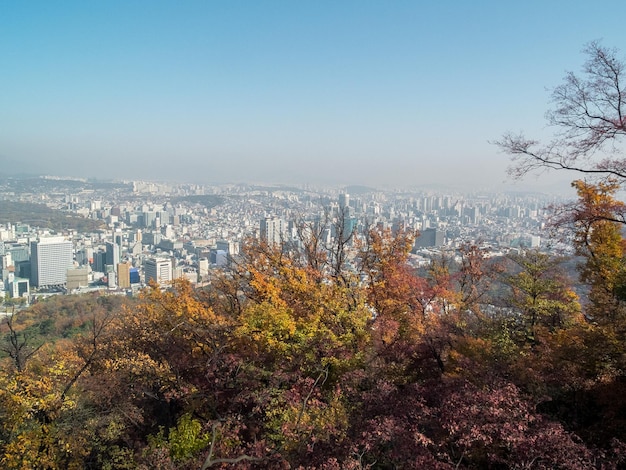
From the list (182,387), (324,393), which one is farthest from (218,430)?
(324,393)

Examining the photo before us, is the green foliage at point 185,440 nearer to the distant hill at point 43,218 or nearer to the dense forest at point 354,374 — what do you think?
the dense forest at point 354,374

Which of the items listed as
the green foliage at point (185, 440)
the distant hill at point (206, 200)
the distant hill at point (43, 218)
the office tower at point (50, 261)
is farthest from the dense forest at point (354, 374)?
the distant hill at point (206, 200)

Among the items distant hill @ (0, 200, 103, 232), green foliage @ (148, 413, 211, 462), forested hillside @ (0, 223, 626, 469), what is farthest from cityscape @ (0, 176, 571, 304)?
green foliage @ (148, 413, 211, 462)

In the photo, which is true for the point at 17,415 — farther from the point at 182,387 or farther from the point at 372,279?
the point at 372,279

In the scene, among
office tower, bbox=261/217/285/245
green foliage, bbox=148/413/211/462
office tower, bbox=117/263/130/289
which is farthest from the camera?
office tower, bbox=117/263/130/289

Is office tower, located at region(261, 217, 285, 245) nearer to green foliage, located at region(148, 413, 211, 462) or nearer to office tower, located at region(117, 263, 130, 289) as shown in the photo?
green foliage, located at region(148, 413, 211, 462)

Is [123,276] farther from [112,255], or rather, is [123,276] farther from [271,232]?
[271,232]
